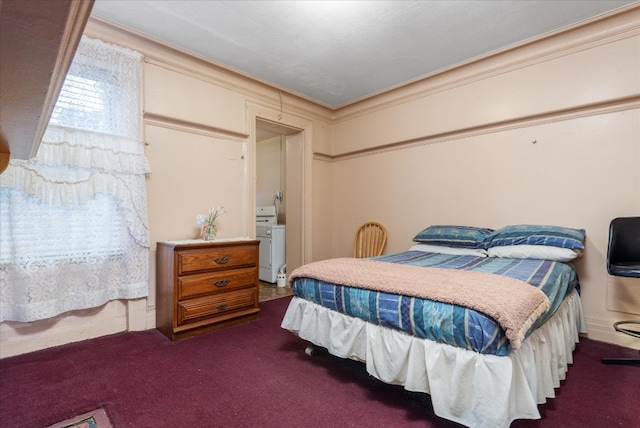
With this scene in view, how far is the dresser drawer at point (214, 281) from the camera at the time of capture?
96.6 inches

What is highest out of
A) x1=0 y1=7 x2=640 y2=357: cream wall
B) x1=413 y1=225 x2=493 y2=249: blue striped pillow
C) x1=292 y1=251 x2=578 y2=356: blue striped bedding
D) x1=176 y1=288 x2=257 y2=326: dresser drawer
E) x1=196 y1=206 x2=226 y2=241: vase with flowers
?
x1=0 y1=7 x2=640 y2=357: cream wall

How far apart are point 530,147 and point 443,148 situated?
81 centimetres

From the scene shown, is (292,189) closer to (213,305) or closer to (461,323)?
(213,305)

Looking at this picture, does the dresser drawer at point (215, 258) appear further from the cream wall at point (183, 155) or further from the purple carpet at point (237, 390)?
the purple carpet at point (237, 390)

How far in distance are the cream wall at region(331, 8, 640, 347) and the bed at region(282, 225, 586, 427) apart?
35 cm

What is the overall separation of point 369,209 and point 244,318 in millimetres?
2072

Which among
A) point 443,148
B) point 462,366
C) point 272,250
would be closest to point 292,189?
point 272,250

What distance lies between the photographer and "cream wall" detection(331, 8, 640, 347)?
234 cm

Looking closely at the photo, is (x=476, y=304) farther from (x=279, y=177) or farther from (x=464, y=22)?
(x=279, y=177)

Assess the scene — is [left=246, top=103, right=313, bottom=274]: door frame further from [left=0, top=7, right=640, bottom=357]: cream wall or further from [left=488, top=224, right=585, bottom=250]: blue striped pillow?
[left=488, top=224, right=585, bottom=250]: blue striped pillow

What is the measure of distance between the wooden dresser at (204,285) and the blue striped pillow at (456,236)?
1.71 metres

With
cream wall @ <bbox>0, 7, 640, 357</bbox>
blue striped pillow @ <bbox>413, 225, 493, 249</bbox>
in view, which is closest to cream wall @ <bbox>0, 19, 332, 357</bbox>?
cream wall @ <bbox>0, 7, 640, 357</bbox>

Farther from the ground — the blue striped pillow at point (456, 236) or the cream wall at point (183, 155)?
the cream wall at point (183, 155)

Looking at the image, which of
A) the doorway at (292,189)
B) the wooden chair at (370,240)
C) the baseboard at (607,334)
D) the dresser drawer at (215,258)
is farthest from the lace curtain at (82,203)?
the baseboard at (607,334)
